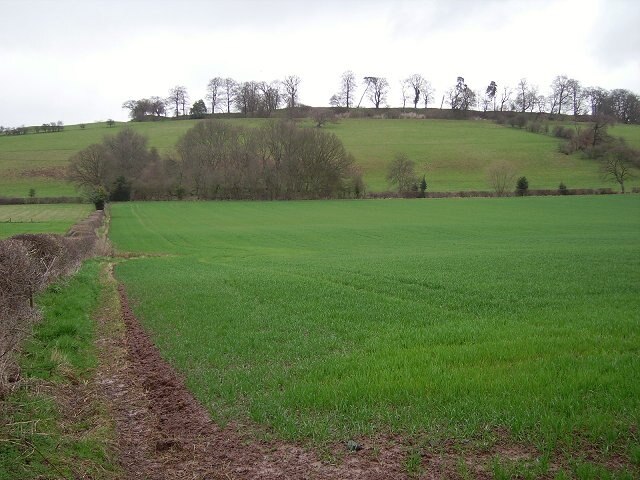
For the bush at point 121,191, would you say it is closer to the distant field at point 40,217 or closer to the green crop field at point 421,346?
Answer: the distant field at point 40,217

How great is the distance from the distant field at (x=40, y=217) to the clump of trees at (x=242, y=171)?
970cm

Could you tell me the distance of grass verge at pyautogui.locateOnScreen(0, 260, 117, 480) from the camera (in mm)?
4965

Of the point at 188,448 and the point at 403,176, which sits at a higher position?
the point at 403,176

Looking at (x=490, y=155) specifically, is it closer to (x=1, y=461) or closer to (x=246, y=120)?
(x=246, y=120)

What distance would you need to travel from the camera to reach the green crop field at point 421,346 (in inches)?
222

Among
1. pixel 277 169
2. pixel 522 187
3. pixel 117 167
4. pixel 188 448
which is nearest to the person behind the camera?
pixel 188 448

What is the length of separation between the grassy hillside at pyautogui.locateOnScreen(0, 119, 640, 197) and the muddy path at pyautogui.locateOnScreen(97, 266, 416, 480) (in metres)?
78.2

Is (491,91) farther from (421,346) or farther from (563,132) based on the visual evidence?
(421,346)

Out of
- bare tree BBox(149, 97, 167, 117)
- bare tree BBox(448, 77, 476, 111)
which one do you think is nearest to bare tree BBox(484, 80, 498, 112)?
bare tree BBox(448, 77, 476, 111)

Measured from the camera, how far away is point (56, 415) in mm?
6219

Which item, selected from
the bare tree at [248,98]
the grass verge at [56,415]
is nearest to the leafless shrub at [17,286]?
the grass verge at [56,415]

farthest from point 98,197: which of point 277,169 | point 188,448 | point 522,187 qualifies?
point 188,448

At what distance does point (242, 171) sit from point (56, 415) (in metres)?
76.6

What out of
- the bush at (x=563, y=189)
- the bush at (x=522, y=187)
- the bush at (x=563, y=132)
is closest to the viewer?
the bush at (x=563, y=189)
